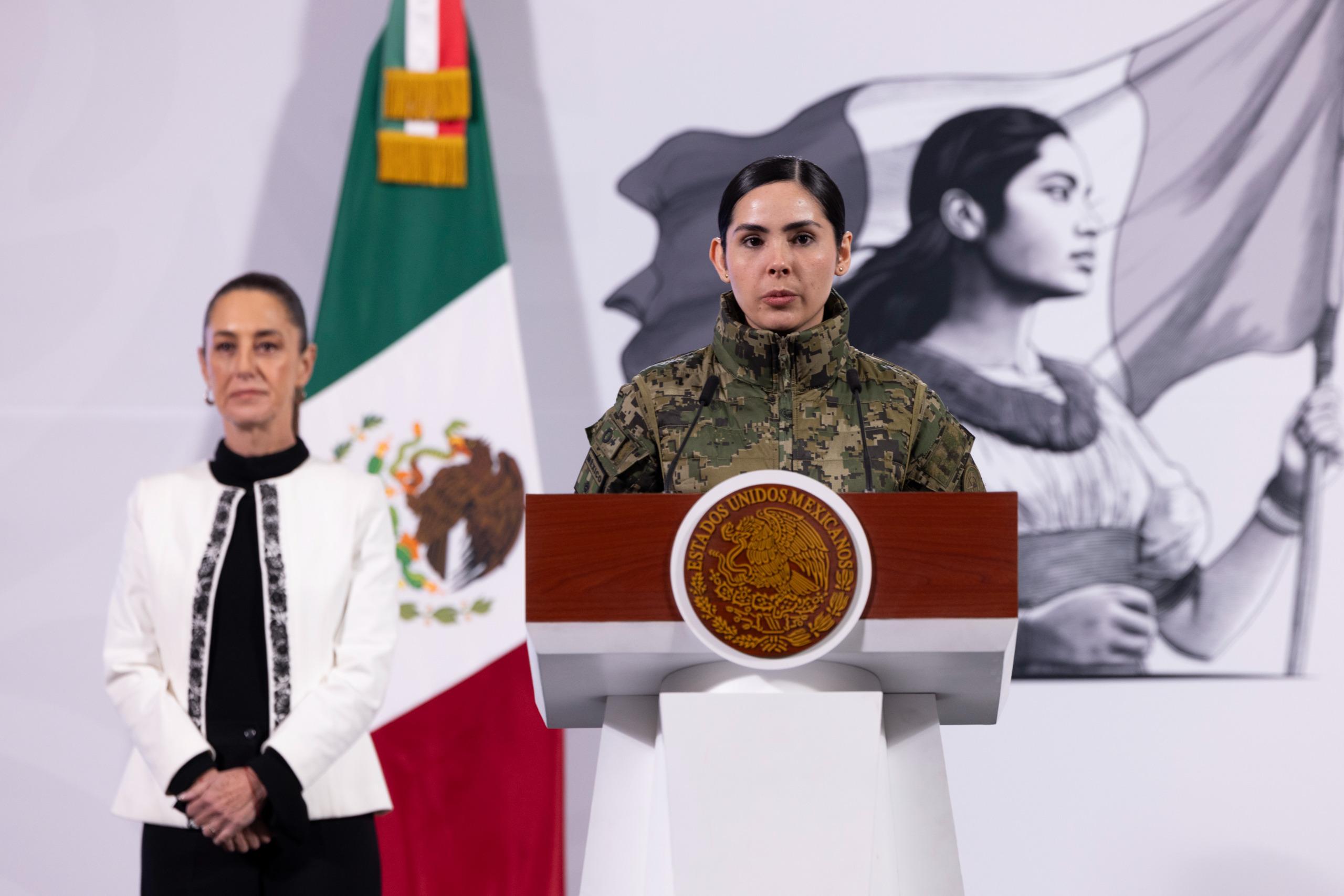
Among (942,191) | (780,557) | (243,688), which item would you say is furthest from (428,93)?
(780,557)

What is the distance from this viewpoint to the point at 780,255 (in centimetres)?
152

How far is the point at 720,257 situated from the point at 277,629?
103 cm

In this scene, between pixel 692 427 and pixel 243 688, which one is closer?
pixel 692 427

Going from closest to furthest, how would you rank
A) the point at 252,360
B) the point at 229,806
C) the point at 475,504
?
the point at 229,806 < the point at 252,360 < the point at 475,504

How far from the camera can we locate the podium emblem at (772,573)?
1113 millimetres

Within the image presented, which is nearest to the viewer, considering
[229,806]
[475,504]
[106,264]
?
[229,806]

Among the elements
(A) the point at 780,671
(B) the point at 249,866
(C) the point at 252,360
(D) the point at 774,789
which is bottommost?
(B) the point at 249,866

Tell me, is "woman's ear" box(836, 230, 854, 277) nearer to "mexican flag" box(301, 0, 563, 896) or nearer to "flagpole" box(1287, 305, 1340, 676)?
"mexican flag" box(301, 0, 563, 896)

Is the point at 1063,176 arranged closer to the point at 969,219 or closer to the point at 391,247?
the point at 969,219

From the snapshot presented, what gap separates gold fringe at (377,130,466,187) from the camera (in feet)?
9.78

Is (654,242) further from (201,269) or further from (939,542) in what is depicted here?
(939,542)

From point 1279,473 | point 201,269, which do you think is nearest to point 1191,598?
point 1279,473

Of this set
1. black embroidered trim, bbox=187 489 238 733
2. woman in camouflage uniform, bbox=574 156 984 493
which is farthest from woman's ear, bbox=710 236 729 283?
black embroidered trim, bbox=187 489 238 733

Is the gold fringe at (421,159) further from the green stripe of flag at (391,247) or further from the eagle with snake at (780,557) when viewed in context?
the eagle with snake at (780,557)
